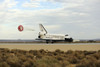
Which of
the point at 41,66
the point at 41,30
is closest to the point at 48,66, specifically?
the point at 41,66

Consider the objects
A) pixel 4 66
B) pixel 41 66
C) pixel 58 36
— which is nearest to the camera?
pixel 41 66

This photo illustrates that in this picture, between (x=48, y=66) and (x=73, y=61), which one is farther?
(x=73, y=61)

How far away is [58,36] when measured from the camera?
77500mm

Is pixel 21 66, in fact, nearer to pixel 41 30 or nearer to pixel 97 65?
pixel 97 65

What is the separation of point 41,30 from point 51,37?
8619mm

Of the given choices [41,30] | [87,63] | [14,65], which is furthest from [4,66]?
[41,30]

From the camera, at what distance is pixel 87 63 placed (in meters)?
13.5

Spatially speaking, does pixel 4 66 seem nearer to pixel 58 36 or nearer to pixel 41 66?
pixel 41 66

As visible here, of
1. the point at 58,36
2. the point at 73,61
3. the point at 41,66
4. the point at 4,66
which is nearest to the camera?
the point at 41,66

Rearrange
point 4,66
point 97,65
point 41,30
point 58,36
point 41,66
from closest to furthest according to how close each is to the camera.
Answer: point 41,66
point 97,65
point 4,66
point 58,36
point 41,30

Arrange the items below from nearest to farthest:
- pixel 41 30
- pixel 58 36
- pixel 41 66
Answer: pixel 41 66
pixel 58 36
pixel 41 30

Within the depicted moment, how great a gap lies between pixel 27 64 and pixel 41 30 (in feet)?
229

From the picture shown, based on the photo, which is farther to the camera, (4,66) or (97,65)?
(4,66)

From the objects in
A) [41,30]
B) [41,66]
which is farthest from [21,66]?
[41,30]
